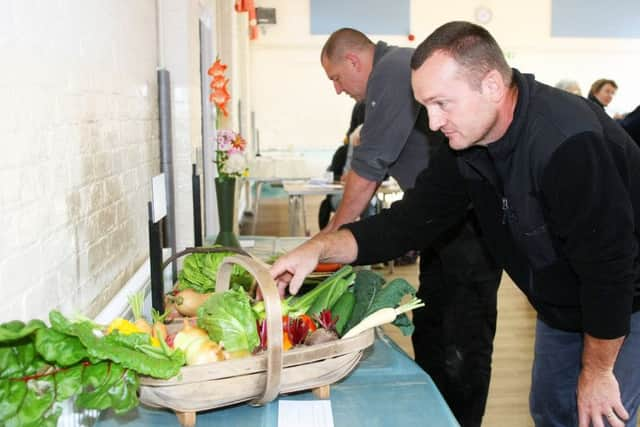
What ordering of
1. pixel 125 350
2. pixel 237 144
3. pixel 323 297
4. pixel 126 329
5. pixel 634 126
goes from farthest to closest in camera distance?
1. pixel 634 126
2. pixel 237 144
3. pixel 323 297
4. pixel 126 329
5. pixel 125 350

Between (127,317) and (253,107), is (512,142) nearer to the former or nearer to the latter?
(127,317)

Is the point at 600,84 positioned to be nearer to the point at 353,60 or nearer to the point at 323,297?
the point at 353,60

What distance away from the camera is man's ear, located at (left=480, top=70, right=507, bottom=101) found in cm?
145

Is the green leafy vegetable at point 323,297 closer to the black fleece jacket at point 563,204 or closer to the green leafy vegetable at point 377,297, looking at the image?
the green leafy vegetable at point 377,297

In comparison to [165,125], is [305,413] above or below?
below

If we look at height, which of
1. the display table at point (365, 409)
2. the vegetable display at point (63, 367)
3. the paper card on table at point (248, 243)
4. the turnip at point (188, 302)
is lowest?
the display table at point (365, 409)

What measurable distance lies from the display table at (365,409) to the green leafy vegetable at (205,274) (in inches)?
22.6

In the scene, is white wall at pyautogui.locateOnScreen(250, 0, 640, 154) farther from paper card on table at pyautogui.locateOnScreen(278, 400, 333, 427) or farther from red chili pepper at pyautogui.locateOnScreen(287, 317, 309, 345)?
paper card on table at pyautogui.locateOnScreen(278, 400, 333, 427)

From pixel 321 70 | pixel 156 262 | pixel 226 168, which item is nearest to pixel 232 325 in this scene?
pixel 156 262

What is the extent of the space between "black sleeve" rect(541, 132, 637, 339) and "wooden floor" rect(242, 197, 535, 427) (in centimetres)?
161

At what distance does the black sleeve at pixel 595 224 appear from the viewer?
136 centimetres

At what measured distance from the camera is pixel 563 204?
140cm

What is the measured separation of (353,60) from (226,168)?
0.63 meters

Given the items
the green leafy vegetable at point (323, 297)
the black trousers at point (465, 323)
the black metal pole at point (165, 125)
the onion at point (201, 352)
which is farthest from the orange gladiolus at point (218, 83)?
the onion at point (201, 352)
